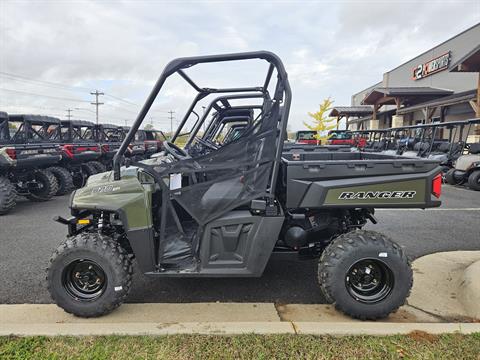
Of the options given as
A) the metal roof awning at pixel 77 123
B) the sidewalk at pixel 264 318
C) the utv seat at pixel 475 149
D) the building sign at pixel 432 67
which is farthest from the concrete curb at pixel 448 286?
the building sign at pixel 432 67

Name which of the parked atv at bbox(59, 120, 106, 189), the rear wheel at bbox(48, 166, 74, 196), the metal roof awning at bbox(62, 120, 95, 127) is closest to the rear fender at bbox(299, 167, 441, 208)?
the parked atv at bbox(59, 120, 106, 189)

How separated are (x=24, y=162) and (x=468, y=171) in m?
11.0

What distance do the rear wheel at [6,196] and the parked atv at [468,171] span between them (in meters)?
11.0

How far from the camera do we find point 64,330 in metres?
2.55

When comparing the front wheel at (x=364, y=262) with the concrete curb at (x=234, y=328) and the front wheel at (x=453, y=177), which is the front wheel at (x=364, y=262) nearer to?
the concrete curb at (x=234, y=328)

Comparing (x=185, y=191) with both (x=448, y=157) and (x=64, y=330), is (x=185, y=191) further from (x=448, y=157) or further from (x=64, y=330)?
(x=448, y=157)

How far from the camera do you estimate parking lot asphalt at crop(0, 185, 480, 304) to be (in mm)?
3350

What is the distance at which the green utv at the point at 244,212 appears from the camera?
279cm

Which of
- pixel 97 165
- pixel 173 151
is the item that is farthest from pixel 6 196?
pixel 173 151

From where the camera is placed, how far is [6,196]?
696 cm

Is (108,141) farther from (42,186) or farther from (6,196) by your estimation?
(6,196)

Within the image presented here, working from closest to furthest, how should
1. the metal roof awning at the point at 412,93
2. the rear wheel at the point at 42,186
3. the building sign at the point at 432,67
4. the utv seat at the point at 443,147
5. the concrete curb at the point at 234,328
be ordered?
1. the concrete curb at the point at 234,328
2. the rear wheel at the point at 42,186
3. the utv seat at the point at 443,147
4. the building sign at the point at 432,67
5. the metal roof awning at the point at 412,93

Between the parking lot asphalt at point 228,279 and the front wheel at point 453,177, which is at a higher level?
the front wheel at point 453,177

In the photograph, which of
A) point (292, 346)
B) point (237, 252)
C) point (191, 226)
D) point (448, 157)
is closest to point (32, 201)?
point (191, 226)
